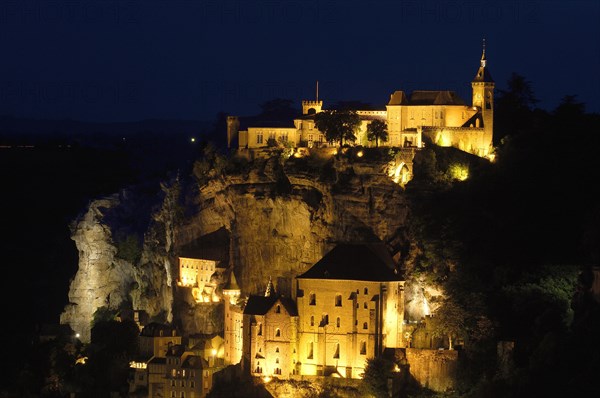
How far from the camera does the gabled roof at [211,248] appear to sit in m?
92.3

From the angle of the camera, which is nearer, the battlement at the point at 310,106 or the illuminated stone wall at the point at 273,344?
the illuminated stone wall at the point at 273,344

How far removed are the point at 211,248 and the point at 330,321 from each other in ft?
57.2

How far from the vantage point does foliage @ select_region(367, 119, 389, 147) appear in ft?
291

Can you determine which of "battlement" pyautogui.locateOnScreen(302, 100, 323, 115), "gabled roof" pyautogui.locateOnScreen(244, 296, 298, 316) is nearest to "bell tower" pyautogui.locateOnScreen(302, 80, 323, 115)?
"battlement" pyautogui.locateOnScreen(302, 100, 323, 115)

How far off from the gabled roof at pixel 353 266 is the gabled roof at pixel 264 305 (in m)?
1.60

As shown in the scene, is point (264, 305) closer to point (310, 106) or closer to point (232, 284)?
point (232, 284)

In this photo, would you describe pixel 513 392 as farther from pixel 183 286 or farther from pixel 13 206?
pixel 13 206

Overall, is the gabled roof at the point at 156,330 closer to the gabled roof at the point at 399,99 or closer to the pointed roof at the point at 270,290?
the pointed roof at the point at 270,290

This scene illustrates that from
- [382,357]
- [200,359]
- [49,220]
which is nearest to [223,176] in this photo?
[200,359]

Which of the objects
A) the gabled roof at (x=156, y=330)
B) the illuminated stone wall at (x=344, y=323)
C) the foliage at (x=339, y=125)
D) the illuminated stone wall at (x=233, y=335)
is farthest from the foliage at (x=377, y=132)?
the gabled roof at (x=156, y=330)

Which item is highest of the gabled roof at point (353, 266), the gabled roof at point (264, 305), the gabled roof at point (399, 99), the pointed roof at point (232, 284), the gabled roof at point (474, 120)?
the gabled roof at point (399, 99)

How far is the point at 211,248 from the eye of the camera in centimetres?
9350

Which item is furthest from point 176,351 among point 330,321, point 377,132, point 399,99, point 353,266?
point 399,99

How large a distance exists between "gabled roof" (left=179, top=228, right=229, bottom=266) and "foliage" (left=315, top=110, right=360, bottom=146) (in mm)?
9915
